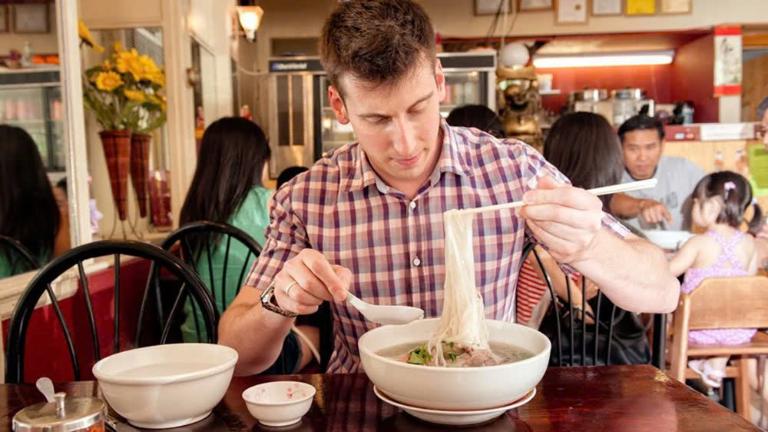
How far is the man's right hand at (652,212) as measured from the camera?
11.8ft

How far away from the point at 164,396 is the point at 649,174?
3.71m

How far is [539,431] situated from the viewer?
88 cm

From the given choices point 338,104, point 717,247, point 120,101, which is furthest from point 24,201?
point 717,247

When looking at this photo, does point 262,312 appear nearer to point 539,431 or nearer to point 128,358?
point 128,358

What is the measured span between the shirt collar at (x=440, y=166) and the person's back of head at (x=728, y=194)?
2271mm

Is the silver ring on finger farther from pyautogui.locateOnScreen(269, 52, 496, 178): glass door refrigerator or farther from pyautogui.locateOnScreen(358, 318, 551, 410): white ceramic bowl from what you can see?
pyautogui.locateOnScreen(269, 52, 496, 178): glass door refrigerator

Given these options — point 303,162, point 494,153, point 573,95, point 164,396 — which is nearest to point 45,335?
point 164,396

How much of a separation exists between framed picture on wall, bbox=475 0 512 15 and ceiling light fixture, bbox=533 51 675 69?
990 millimetres

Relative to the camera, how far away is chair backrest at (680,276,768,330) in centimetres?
253

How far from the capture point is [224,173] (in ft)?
9.08

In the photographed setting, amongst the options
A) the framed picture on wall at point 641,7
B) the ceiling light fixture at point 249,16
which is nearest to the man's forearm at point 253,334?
the ceiling light fixture at point 249,16

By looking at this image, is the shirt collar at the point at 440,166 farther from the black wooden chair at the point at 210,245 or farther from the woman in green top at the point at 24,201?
the woman in green top at the point at 24,201

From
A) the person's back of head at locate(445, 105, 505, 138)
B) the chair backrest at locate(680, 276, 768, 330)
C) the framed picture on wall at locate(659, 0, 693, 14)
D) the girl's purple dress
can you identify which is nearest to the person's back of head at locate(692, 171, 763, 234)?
the girl's purple dress

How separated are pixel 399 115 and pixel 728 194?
8.52 ft
